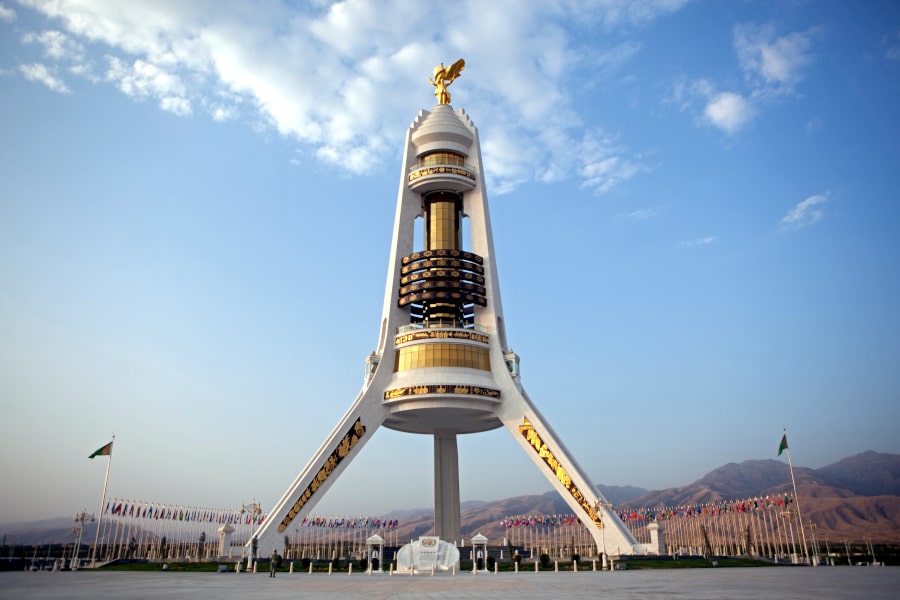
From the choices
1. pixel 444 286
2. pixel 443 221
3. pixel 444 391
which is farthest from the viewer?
pixel 443 221

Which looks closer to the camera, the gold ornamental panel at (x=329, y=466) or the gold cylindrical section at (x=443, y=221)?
the gold ornamental panel at (x=329, y=466)

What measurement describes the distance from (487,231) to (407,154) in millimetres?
11815

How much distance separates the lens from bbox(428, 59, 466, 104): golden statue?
222ft

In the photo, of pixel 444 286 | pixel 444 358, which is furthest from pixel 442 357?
pixel 444 286

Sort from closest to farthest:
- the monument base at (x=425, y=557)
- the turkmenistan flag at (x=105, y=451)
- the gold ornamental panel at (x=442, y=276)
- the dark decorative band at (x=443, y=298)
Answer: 1. the monument base at (x=425, y=557)
2. the turkmenistan flag at (x=105, y=451)
3. the dark decorative band at (x=443, y=298)
4. the gold ornamental panel at (x=442, y=276)

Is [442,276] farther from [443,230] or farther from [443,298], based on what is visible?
[443,230]

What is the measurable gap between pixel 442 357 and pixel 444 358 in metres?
0.20

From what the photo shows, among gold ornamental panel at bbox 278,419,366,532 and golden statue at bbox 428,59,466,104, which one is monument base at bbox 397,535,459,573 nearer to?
gold ornamental panel at bbox 278,419,366,532

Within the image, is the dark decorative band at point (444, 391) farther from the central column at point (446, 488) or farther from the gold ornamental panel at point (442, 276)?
the central column at point (446, 488)

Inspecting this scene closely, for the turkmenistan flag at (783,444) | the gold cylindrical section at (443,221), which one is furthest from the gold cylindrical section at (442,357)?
the turkmenistan flag at (783,444)

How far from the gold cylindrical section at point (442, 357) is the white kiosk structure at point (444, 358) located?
0.09 m

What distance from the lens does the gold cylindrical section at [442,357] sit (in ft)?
171

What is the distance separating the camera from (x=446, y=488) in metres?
60.8

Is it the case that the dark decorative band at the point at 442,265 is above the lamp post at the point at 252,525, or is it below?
above
